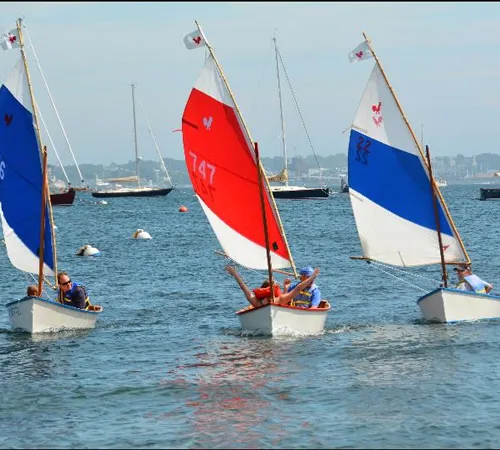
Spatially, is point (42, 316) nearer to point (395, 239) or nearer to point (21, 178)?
point (21, 178)

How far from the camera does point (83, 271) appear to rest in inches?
2249

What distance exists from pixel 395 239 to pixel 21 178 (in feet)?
39.6

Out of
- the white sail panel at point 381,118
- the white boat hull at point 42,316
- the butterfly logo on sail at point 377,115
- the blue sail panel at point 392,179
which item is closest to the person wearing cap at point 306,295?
the blue sail panel at point 392,179

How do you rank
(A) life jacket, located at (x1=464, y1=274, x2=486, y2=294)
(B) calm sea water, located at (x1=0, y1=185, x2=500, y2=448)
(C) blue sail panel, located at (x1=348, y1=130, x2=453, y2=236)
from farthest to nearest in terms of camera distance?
(C) blue sail panel, located at (x1=348, y1=130, x2=453, y2=236), (A) life jacket, located at (x1=464, y1=274, x2=486, y2=294), (B) calm sea water, located at (x1=0, y1=185, x2=500, y2=448)

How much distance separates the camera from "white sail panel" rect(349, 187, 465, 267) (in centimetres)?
3453

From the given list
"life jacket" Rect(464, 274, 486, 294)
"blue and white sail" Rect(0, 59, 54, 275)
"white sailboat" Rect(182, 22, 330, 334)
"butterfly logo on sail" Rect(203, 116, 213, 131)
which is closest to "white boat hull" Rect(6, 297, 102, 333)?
"blue and white sail" Rect(0, 59, 54, 275)

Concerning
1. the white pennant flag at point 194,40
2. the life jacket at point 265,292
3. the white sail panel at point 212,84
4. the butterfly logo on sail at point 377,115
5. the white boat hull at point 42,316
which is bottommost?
the white boat hull at point 42,316

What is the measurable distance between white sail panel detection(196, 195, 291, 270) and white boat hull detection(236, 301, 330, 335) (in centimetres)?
203

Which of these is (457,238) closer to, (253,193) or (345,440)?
(253,193)

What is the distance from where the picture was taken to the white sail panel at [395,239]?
34531 mm

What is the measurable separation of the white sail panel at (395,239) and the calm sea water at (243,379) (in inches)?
84.8

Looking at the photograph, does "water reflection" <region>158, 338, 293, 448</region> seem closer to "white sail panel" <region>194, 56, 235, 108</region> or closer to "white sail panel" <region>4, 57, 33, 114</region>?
"white sail panel" <region>194, 56, 235, 108</region>

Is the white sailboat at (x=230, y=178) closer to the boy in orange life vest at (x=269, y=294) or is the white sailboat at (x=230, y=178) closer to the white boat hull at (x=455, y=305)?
the boy in orange life vest at (x=269, y=294)

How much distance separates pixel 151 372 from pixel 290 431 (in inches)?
267
